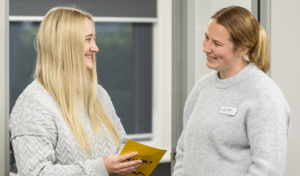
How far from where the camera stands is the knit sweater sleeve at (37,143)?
3.35ft

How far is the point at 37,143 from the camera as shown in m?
1.03

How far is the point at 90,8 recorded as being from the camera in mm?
3188

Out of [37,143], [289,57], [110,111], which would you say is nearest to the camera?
[37,143]

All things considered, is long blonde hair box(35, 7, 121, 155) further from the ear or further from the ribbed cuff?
the ear

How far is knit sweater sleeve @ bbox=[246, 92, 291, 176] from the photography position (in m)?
0.92

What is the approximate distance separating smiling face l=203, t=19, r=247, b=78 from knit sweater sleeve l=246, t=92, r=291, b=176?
0.18m

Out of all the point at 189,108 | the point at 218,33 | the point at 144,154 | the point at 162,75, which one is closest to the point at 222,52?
the point at 218,33

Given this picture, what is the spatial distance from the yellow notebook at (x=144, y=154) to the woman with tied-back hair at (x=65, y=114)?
2 centimetres

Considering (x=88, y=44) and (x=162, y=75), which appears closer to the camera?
(x=88, y=44)

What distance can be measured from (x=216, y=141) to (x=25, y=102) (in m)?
0.71

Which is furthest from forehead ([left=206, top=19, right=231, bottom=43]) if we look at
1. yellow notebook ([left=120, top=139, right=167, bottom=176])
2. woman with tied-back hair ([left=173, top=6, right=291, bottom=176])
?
yellow notebook ([left=120, top=139, right=167, bottom=176])

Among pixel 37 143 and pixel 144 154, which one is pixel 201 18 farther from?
pixel 37 143

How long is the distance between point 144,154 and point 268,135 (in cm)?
47

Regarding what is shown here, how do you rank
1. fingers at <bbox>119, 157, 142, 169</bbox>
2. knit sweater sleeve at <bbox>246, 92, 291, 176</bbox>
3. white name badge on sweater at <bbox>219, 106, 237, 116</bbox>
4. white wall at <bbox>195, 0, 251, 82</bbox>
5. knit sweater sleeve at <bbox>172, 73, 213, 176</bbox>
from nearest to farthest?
1. knit sweater sleeve at <bbox>246, 92, 291, 176</bbox>
2. white name badge on sweater at <bbox>219, 106, 237, 116</bbox>
3. fingers at <bbox>119, 157, 142, 169</bbox>
4. knit sweater sleeve at <bbox>172, 73, 213, 176</bbox>
5. white wall at <bbox>195, 0, 251, 82</bbox>
